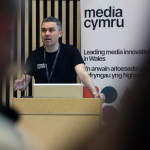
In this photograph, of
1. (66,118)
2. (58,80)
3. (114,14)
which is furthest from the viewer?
(114,14)

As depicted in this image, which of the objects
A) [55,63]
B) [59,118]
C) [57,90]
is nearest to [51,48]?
[55,63]

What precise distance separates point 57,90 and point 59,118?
0.16 m

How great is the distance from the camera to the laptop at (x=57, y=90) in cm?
128

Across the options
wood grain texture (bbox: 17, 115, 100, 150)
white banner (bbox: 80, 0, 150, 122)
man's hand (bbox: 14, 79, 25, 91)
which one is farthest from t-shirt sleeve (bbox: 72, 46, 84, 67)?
wood grain texture (bbox: 17, 115, 100, 150)

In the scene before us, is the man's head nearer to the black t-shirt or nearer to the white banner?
the black t-shirt

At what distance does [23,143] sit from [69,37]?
254 centimetres

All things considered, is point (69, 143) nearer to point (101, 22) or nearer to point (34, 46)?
point (101, 22)

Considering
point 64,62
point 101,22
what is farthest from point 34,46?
point 64,62

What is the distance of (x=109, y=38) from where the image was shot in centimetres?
291

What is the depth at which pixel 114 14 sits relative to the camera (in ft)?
9.52

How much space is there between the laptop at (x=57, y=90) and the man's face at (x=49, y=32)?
78cm

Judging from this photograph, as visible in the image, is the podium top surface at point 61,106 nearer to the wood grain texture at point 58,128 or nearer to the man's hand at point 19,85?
the wood grain texture at point 58,128

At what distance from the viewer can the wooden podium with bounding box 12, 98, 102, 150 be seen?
120 centimetres

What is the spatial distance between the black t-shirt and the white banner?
806 millimetres
